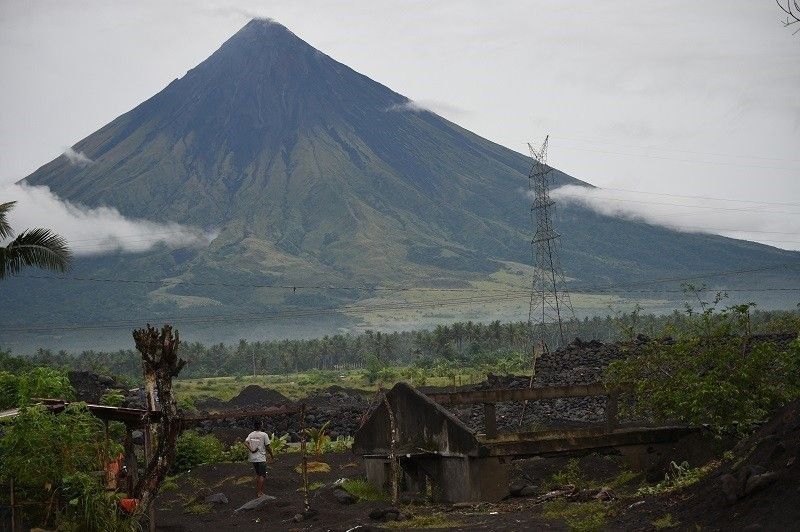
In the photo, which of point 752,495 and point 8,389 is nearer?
point 752,495

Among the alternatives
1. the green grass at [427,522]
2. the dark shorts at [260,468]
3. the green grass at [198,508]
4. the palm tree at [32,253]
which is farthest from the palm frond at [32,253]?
the green grass at [427,522]

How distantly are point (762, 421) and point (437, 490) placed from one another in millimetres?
5425

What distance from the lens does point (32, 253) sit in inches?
907

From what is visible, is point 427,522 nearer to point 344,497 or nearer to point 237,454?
point 344,497

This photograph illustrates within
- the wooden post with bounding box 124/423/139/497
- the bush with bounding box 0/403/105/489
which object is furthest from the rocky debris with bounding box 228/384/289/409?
the bush with bounding box 0/403/105/489

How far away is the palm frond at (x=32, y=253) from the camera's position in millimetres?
22953

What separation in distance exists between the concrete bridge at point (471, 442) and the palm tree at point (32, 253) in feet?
24.6

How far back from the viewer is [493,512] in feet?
→ 53.8

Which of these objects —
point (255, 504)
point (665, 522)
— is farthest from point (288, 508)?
point (665, 522)

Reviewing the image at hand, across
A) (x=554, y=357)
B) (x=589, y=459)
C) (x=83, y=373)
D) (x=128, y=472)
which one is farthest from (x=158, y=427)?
(x=83, y=373)

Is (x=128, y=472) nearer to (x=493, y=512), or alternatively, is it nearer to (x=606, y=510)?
(x=493, y=512)

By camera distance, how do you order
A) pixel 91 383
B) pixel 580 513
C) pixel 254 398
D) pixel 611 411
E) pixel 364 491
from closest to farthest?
1. pixel 580 513
2. pixel 611 411
3. pixel 364 491
4. pixel 91 383
5. pixel 254 398

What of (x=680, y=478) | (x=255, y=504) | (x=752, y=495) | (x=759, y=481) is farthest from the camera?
(x=255, y=504)

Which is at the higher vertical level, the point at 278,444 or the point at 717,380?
the point at 717,380
